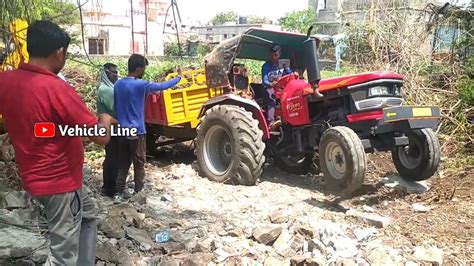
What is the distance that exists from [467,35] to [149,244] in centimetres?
892

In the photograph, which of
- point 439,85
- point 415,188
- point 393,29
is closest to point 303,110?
point 415,188

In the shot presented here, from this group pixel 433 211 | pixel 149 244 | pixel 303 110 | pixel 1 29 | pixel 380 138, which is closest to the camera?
pixel 1 29

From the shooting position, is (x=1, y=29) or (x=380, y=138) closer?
(x=1, y=29)

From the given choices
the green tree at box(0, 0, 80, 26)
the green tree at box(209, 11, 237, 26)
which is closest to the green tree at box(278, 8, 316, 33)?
the green tree at box(209, 11, 237, 26)

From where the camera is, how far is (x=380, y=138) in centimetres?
579

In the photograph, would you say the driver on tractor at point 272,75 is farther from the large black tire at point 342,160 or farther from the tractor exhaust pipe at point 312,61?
the large black tire at point 342,160

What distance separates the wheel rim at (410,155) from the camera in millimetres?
5926

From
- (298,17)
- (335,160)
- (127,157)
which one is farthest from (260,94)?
(298,17)

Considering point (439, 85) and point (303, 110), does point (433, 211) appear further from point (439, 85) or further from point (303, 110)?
point (439, 85)

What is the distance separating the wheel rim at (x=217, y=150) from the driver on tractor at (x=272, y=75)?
0.64 m

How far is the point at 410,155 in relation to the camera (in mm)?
6047

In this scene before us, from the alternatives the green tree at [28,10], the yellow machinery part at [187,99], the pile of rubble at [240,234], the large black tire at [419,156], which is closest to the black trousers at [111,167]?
the pile of rubble at [240,234]

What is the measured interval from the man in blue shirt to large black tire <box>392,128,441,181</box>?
269 cm

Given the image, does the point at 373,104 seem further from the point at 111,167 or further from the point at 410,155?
the point at 111,167
